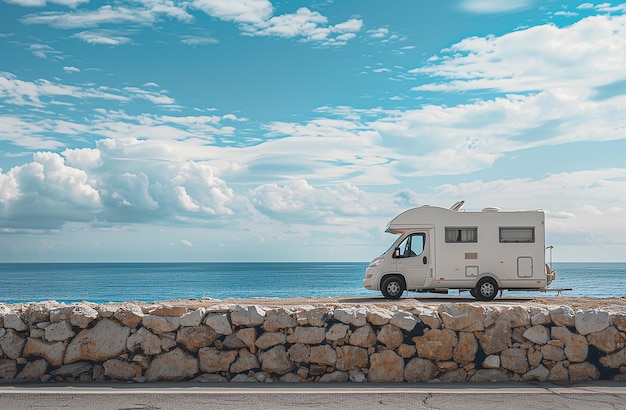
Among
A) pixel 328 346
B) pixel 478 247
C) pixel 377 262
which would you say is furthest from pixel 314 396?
pixel 478 247

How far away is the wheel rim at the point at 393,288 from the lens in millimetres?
24734

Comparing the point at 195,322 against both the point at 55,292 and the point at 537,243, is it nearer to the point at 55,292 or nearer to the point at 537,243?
the point at 537,243

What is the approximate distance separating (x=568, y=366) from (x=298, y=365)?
3.82 m

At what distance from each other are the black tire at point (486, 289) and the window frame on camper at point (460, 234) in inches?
56.7

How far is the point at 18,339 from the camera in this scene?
411 inches

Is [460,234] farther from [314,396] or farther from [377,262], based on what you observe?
[314,396]

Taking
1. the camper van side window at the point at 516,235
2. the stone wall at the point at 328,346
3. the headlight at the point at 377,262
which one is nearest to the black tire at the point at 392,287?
the headlight at the point at 377,262

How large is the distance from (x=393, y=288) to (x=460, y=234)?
2.95 metres

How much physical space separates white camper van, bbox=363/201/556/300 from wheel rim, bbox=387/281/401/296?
0.87m

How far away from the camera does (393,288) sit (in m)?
24.8

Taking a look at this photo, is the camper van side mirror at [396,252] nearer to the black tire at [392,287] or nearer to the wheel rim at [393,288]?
the black tire at [392,287]

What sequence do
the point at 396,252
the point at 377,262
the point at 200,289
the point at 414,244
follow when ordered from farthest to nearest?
the point at 200,289 → the point at 377,262 → the point at 396,252 → the point at 414,244

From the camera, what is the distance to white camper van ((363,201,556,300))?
80.0 feet

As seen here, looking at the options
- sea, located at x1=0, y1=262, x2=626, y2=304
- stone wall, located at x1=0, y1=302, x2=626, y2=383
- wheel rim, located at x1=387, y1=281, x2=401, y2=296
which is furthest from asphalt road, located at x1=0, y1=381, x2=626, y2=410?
sea, located at x1=0, y1=262, x2=626, y2=304
